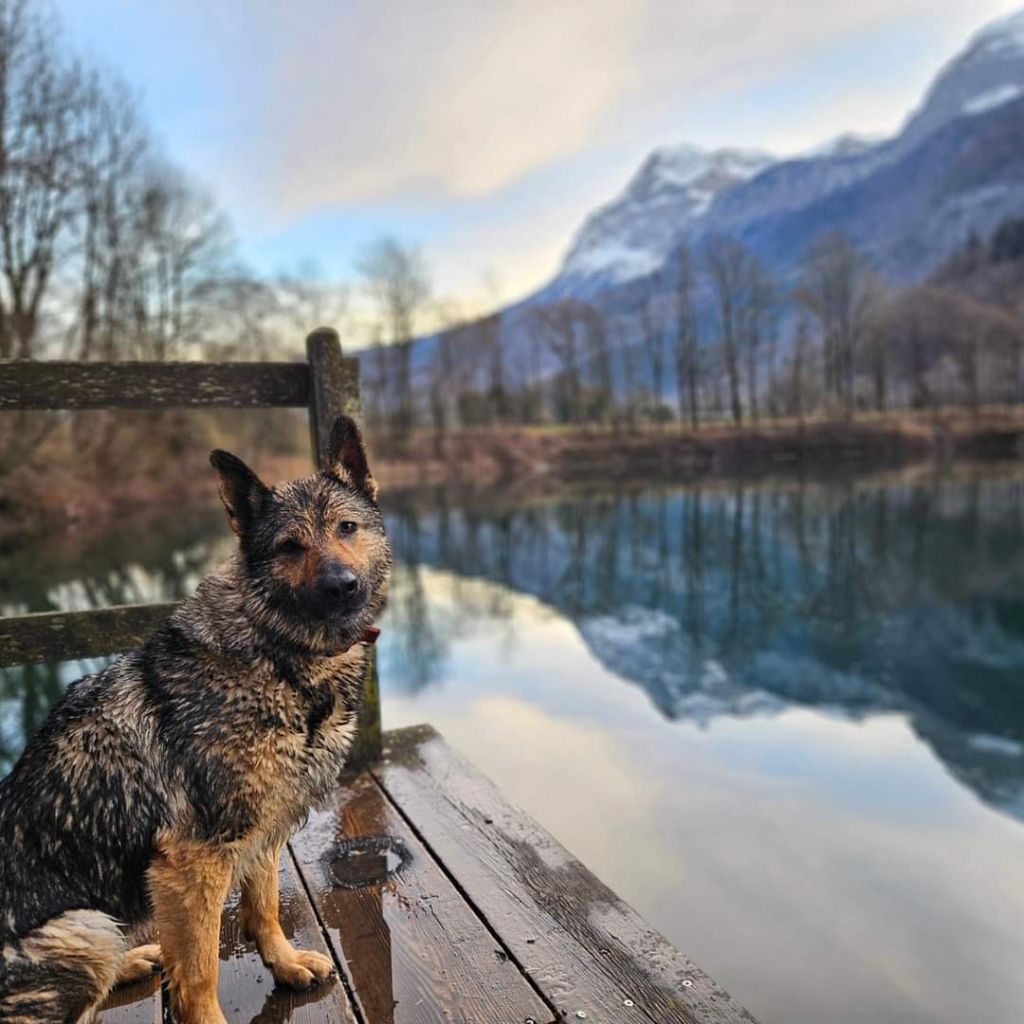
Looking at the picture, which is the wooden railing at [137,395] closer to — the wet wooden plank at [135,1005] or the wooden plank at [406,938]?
the wooden plank at [406,938]

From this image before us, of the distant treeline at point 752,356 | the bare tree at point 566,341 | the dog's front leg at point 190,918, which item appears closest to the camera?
the dog's front leg at point 190,918

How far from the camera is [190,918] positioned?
7.98 feet

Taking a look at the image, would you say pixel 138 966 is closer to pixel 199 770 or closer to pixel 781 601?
pixel 199 770

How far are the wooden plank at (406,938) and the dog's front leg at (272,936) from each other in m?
0.14

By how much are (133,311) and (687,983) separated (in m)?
37.2

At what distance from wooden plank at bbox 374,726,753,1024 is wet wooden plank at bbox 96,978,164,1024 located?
1.21 meters

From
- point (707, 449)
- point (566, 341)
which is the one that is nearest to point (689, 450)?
point (707, 449)

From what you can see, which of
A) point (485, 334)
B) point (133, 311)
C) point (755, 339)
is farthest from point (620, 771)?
point (755, 339)

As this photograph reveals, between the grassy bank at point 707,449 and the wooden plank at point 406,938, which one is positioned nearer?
the wooden plank at point 406,938

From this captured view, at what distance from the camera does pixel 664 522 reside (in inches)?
1198

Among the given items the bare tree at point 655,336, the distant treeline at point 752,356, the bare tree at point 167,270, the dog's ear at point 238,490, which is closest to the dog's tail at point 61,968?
the dog's ear at point 238,490

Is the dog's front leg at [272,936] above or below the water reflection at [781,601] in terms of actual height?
above

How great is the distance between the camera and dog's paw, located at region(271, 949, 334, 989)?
9.02 feet

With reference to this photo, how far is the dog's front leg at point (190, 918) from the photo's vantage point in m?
2.41
